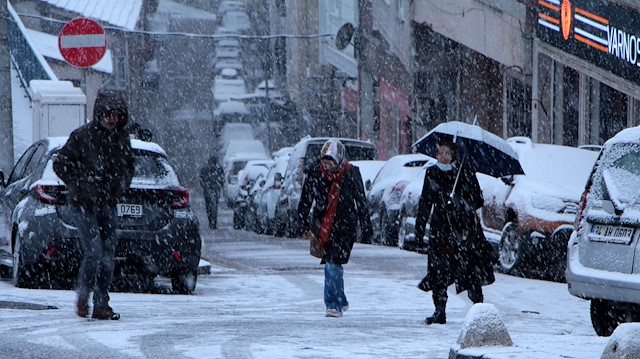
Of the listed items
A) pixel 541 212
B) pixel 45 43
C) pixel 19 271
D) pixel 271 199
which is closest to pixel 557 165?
pixel 541 212

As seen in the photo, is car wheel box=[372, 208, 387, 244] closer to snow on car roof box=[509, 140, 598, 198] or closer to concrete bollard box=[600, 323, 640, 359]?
snow on car roof box=[509, 140, 598, 198]

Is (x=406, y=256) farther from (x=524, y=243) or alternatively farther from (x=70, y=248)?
(x=70, y=248)

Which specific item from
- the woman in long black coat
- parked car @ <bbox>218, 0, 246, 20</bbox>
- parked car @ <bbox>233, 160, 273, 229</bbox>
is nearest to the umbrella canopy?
the woman in long black coat

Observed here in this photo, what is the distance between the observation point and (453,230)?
29.3 feet

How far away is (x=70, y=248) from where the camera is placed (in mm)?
10047

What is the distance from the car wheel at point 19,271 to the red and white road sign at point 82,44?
361 centimetres

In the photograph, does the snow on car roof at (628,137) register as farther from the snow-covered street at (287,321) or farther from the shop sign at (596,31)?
the shop sign at (596,31)

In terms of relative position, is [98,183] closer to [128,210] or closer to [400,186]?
[128,210]

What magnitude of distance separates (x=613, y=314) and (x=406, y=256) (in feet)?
26.3

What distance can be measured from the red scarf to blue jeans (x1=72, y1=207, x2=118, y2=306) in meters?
1.78

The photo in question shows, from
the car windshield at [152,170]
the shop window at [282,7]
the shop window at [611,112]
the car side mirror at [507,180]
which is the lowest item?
the car side mirror at [507,180]

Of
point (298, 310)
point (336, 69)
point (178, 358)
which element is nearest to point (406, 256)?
point (298, 310)

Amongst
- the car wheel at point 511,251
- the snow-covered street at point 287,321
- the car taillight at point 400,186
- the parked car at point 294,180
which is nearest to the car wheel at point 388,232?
the car taillight at point 400,186

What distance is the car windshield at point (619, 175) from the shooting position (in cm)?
834
